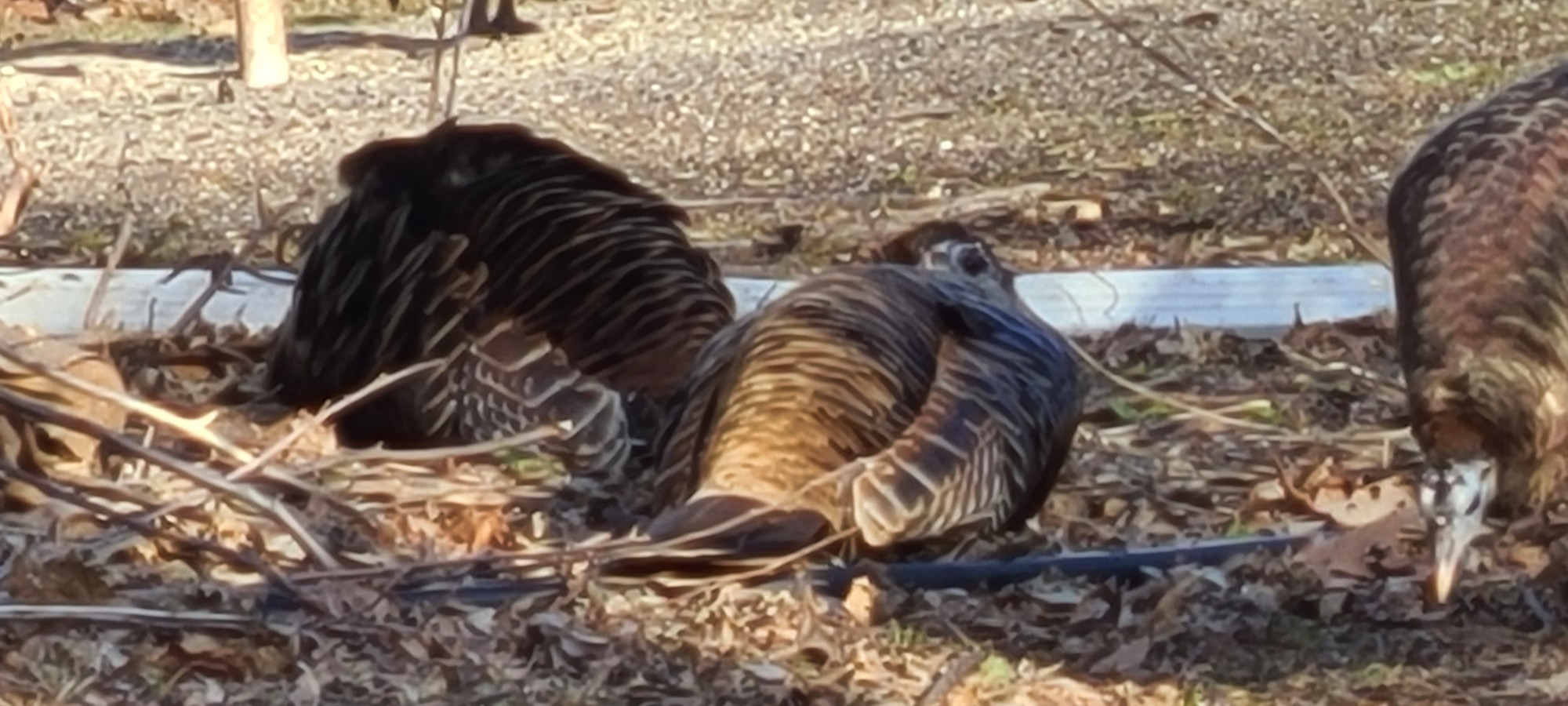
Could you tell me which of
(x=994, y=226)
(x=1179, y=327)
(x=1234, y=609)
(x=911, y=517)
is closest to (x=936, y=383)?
(x=911, y=517)

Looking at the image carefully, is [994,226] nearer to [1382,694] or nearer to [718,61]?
[1382,694]

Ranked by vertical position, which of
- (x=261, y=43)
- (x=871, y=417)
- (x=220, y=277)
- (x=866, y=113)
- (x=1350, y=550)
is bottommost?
(x=261, y=43)

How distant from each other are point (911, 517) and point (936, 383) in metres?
0.33

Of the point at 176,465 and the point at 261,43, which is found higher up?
the point at 176,465

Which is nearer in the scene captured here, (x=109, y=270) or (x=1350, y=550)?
(x=1350, y=550)

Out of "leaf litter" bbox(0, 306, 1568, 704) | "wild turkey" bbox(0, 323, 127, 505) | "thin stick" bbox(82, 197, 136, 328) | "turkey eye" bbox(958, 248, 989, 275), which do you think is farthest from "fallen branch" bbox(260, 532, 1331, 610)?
"thin stick" bbox(82, 197, 136, 328)

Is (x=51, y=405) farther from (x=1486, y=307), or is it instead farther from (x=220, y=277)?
(x=1486, y=307)

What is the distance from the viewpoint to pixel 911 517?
391 centimetres

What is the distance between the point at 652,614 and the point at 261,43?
983cm

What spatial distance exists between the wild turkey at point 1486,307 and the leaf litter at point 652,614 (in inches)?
5.2

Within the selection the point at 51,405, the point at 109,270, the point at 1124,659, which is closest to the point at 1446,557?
the point at 1124,659

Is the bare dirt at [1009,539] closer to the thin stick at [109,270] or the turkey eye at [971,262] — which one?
the thin stick at [109,270]

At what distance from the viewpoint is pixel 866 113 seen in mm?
10594

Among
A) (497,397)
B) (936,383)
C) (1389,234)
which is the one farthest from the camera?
(1389,234)
